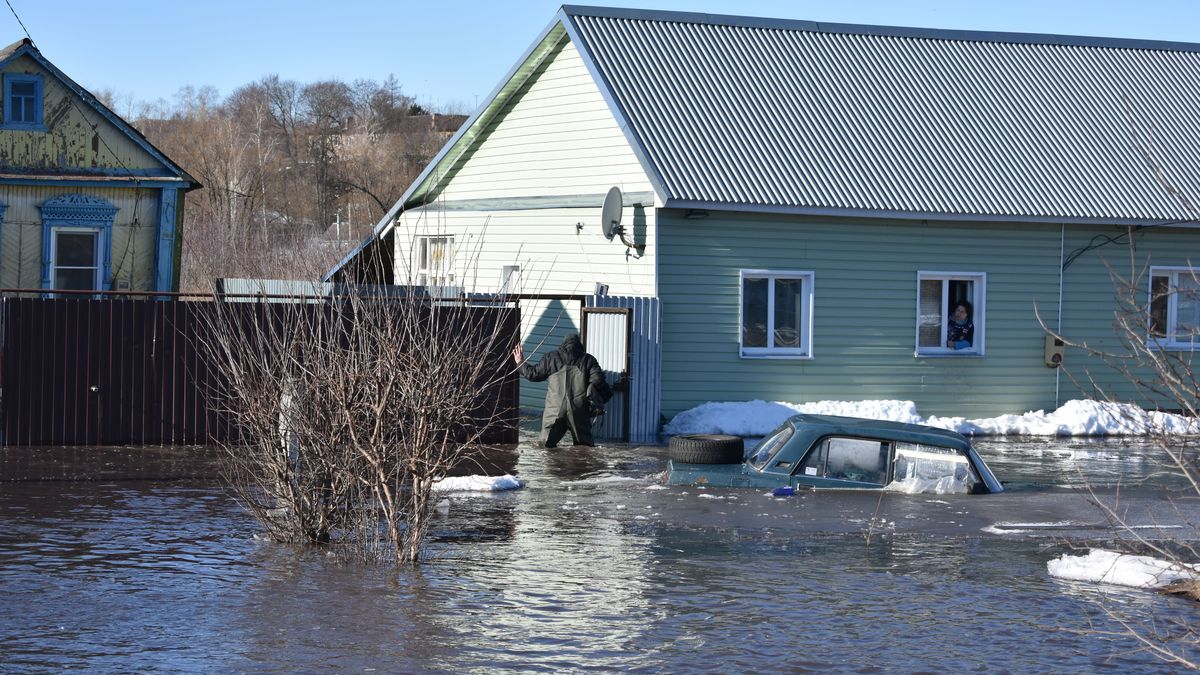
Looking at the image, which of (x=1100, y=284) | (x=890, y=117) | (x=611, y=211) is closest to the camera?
(x=611, y=211)

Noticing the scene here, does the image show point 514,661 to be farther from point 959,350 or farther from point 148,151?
point 148,151

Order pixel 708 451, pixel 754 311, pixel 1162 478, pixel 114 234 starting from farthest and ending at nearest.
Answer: pixel 114 234 → pixel 754 311 → pixel 1162 478 → pixel 708 451

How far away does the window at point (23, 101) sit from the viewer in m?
24.0

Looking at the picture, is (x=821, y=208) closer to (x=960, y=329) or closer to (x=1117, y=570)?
(x=960, y=329)

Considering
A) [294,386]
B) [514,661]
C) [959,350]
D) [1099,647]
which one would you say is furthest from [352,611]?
[959,350]

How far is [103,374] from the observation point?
1777 centimetres

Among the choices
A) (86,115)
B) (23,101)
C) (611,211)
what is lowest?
(611,211)

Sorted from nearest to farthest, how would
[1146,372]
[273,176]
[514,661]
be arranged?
[514,661] < [1146,372] < [273,176]

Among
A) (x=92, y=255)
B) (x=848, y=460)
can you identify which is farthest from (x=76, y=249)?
(x=848, y=460)

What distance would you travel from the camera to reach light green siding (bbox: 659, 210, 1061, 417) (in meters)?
20.8

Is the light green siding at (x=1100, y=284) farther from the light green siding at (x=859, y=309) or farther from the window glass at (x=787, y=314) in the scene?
the window glass at (x=787, y=314)

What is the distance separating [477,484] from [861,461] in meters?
3.94

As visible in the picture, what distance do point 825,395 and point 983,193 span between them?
13.0ft

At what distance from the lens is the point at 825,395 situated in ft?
70.7
